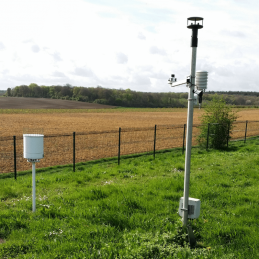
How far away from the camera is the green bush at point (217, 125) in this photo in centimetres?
1662

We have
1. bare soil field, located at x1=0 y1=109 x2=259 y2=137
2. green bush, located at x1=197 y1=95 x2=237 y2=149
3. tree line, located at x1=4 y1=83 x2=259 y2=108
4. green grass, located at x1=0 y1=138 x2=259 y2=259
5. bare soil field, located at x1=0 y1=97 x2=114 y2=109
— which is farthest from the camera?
tree line, located at x1=4 y1=83 x2=259 y2=108

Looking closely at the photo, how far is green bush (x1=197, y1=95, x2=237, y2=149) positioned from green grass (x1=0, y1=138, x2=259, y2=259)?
7710 mm

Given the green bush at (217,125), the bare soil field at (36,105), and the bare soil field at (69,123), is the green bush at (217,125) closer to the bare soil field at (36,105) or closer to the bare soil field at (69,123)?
the bare soil field at (69,123)

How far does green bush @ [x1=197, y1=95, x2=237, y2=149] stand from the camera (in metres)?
16.6

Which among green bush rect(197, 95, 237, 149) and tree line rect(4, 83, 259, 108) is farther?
tree line rect(4, 83, 259, 108)

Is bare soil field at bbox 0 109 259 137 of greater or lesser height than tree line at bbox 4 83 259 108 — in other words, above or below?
below

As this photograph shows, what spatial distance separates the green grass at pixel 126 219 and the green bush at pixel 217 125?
7710mm

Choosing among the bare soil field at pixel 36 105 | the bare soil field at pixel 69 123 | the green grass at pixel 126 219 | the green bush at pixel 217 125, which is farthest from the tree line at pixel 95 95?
the green grass at pixel 126 219

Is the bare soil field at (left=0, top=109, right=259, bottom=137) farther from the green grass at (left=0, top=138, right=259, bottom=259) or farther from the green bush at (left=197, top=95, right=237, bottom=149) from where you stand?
the green grass at (left=0, top=138, right=259, bottom=259)

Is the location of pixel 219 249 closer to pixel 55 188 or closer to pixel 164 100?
pixel 55 188

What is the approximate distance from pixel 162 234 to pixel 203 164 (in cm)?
674

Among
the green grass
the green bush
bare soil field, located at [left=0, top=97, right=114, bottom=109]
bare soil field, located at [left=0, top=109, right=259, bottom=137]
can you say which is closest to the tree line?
bare soil field, located at [left=0, top=97, right=114, bottom=109]

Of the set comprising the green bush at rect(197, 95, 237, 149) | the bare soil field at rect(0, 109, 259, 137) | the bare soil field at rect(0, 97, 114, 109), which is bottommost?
the bare soil field at rect(0, 109, 259, 137)

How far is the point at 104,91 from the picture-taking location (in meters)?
132
